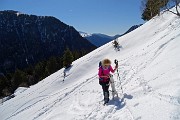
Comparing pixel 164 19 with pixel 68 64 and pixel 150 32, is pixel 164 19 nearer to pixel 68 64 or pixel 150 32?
pixel 150 32

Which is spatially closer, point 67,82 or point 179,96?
point 179,96

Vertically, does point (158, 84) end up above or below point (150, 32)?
below

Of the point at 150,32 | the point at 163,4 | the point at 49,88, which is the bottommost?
the point at 49,88

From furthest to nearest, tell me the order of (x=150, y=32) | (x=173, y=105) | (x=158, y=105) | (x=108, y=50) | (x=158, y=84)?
(x=108, y=50)
(x=150, y=32)
(x=158, y=84)
(x=158, y=105)
(x=173, y=105)

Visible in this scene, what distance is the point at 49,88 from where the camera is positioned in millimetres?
39812

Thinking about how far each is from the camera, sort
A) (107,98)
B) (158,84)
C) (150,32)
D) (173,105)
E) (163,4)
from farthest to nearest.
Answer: (150,32), (163,4), (107,98), (158,84), (173,105)

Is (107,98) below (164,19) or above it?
below

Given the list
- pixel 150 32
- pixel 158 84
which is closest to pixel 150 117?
pixel 158 84

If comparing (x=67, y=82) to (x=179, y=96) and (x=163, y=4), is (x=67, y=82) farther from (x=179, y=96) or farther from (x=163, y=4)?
(x=179, y=96)

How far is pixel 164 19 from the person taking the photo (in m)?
46.7

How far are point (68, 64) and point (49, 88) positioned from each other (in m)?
12.0

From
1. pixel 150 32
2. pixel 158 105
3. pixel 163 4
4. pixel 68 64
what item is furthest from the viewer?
pixel 68 64

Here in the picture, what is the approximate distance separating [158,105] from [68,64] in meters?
42.0

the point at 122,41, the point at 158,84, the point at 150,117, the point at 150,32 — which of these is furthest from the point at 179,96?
the point at 122,41
